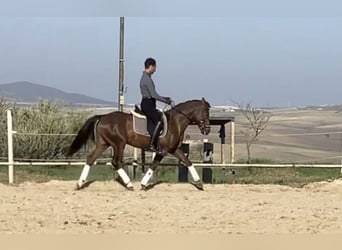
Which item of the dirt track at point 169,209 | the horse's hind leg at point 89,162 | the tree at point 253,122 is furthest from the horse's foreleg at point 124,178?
the tree at point 253,122

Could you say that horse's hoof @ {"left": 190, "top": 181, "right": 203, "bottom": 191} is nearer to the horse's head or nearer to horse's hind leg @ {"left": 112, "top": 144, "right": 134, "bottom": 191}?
the horse's head

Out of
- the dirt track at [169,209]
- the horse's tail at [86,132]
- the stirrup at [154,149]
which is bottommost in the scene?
the dirt track at [169,209]

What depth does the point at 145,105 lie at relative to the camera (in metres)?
12.4

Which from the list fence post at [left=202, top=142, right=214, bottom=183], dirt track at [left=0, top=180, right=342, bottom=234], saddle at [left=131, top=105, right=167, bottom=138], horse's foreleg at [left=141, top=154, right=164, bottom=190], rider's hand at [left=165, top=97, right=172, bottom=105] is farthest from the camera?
fence post at [left=202, top=142, right=214, bottom=183]

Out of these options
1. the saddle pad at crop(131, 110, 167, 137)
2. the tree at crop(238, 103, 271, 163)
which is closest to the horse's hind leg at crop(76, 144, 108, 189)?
the saddle pad at crop(131, 110, 167, 137)

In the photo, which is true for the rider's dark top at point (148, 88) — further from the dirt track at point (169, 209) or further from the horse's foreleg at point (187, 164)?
the dirt track at point (169, 209)

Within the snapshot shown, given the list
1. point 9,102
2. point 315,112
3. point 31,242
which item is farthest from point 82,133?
point 315,112

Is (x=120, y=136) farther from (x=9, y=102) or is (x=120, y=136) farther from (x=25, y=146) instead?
(x=9, y=102)

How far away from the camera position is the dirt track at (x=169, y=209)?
880cm

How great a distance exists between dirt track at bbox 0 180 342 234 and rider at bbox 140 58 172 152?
1.02 metres

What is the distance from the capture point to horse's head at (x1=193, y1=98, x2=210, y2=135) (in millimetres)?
12961

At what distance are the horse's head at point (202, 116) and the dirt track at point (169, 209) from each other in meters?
1.14

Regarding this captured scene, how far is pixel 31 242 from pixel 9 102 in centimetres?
1593

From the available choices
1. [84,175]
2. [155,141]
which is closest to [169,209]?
[155,141]
